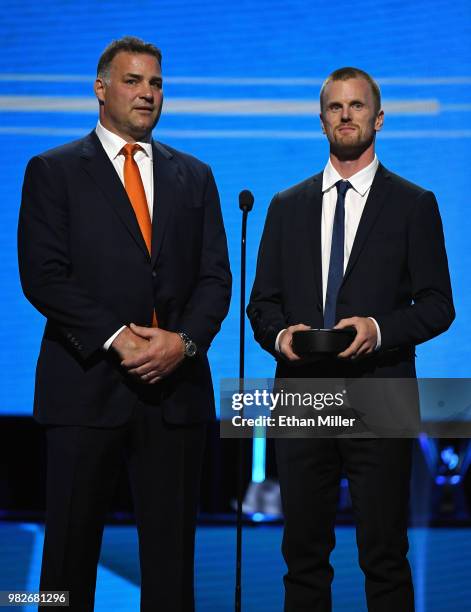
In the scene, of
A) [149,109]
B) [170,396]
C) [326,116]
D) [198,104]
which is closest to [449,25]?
[198,104]

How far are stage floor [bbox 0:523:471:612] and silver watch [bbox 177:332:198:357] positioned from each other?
3.95 ft

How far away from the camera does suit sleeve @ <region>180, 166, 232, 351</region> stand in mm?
2730

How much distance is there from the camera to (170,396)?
268 centimetres

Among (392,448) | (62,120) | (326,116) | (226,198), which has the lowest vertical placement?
(392,448)

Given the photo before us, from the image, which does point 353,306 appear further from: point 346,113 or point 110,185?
point 110,185

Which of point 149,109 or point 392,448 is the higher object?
point 149,109

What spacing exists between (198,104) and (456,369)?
1.68 m

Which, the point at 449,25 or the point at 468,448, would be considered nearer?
the point at 449,25

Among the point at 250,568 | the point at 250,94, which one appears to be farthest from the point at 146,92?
the point at 250,568

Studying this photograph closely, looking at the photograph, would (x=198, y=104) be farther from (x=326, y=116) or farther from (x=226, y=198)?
(x=326, y=116)

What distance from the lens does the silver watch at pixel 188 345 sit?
8.73ft

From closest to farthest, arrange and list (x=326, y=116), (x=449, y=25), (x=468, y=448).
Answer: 1. (x=326, y=116)
2. (x=449, y=25)
3. (x=468, y=448)

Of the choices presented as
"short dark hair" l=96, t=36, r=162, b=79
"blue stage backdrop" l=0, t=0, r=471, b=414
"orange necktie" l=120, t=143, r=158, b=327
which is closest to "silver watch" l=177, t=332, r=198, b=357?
"orange necktie" l=120, t=143, r=158, b=327

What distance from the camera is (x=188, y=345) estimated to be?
266 centimetres
